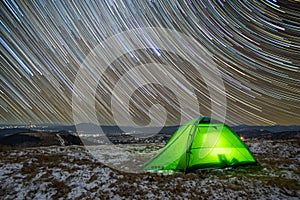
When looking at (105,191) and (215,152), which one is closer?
(105,191)

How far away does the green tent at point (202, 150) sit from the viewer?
10578mm

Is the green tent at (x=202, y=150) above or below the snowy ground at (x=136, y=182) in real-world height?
above

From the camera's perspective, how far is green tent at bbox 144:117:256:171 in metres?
10.6

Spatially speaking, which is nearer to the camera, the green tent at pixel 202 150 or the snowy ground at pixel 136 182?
the snowy ground at pixel 136 182

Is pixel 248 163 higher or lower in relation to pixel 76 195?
higher

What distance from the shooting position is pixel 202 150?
10719 millimetres

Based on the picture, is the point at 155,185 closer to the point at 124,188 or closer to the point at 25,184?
the point at 124,188

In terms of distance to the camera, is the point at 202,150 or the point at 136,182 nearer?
the point at 136,182

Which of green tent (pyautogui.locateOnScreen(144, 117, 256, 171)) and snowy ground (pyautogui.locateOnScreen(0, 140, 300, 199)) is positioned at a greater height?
green tent (pyautogui.locateOnScreen(144, 117, 256, 171))

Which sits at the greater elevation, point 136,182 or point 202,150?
point 202,150

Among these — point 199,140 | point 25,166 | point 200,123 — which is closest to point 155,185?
point 199,140

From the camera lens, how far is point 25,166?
10.9 metres

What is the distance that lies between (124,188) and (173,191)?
2057mm

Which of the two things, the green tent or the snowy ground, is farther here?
the green tent
